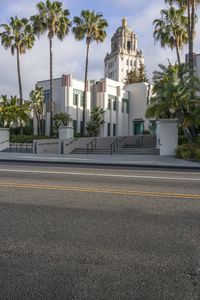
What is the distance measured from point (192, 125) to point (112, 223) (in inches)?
838

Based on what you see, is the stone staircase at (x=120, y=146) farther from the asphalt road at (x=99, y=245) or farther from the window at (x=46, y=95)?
the asphalt road at (x=99, y=245)

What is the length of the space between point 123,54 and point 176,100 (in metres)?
131

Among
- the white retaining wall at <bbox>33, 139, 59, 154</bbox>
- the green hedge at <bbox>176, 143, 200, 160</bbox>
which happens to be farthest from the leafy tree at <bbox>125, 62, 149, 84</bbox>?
the green hedge at <bbox>176, 143, 200, 160</bbox>

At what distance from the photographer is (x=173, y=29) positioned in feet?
115

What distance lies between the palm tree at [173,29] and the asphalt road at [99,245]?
2929cm

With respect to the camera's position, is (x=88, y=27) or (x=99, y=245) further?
(x=88, y=27)

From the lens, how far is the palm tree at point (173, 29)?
3447 cm

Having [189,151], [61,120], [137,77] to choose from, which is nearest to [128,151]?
[189,151]

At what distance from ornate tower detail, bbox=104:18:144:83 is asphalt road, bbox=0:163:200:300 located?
143 meters

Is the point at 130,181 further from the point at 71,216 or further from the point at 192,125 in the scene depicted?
the point at 192,125

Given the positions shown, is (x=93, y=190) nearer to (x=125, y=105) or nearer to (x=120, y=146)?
(x=120, y=146)

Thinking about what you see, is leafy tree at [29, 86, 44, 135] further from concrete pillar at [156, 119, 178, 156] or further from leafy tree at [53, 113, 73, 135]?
concrete pillar at [156, 119, 178, 156]

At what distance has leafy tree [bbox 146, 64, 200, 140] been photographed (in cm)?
2455

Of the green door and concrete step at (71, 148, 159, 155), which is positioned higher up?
the green door
